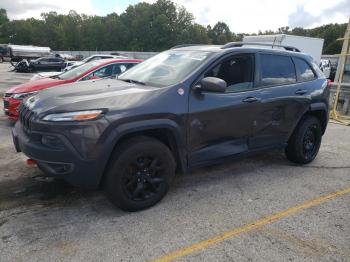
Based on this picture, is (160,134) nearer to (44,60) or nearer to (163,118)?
(163,118)

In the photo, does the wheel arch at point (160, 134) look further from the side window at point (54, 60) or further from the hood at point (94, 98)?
the side window at point (54, 60)

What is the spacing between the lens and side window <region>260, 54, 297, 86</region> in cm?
464

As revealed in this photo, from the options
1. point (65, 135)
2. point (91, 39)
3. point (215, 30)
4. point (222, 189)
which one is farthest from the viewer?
point (215, 30)

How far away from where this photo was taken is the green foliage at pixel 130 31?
9200 centimetres

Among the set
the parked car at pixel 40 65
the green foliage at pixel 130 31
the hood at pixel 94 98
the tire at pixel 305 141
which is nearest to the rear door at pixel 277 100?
the tire at pixel 305 141

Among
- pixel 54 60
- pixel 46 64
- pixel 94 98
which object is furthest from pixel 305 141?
pixel 54 60

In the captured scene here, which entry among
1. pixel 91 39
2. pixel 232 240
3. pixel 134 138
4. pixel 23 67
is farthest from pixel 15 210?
pixel 91 39

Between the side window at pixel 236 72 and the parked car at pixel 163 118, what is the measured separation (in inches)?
0.5

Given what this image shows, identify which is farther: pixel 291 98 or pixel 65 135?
pixel 291 98

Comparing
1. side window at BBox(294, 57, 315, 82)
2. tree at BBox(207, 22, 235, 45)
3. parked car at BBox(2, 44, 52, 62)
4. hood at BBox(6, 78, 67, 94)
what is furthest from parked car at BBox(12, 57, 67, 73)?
tree at BBox(207, 22, 235, 45)

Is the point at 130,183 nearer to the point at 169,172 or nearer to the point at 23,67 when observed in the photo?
the point at 169,172

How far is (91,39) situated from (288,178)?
4061 inches

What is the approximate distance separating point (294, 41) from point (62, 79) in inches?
534

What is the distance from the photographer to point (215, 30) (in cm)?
11206
